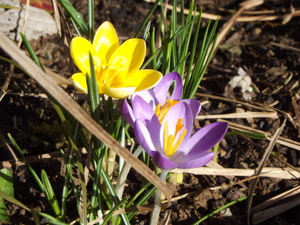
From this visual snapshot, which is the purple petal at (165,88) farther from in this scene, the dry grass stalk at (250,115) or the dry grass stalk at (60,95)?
the dry grass stalk at (250,115)

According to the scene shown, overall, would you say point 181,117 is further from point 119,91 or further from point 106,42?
point 106,42

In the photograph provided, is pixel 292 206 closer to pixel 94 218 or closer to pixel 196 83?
pixel 196 83

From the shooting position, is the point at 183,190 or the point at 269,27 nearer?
the point at 183,190

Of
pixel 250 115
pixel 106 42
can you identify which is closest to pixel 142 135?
pixel 106 42

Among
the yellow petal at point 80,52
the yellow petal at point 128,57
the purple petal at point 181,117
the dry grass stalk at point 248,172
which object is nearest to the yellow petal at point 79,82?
the yellow petal at point 80,52

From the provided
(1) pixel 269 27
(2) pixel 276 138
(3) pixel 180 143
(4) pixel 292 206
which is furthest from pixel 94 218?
(1) pixel 269 27

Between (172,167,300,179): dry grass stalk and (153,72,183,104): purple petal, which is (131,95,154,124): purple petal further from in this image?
(172,167,300,179): dry grass stalk

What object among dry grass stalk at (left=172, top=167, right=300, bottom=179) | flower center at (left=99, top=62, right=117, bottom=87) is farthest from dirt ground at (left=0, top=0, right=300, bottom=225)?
flower center at (left=99, top=62, right=117, bottom=87)
